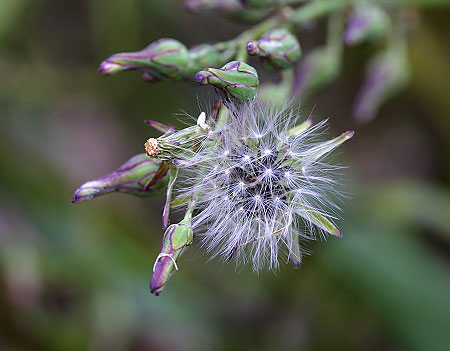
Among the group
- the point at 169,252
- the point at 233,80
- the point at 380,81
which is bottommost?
the point at 380,81

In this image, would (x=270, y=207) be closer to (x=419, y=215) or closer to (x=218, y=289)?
(x=419, y=215)

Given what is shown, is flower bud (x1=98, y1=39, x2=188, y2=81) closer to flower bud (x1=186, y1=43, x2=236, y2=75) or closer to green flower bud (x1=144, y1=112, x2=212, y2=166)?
flower bud (x1=186, y1=43, x2=236, y2=75)

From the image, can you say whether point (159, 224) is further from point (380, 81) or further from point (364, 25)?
point (364, 25)

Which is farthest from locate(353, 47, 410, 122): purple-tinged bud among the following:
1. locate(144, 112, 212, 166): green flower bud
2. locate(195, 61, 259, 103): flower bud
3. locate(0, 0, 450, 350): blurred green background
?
locate(144, 112, 212, 166): green flower bud

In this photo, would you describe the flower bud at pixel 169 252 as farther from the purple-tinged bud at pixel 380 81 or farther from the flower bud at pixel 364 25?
the purple-tinged bud at pixel 380 81

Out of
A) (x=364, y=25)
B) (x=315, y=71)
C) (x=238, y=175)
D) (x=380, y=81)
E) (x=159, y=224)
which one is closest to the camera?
(x=238, y=175)

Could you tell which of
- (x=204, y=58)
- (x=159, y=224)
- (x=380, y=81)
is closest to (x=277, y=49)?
(x=204, y=58)

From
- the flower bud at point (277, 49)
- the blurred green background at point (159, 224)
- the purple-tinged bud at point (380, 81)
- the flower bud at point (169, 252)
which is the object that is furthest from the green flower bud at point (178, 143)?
the blurred green background at point (159, 224)

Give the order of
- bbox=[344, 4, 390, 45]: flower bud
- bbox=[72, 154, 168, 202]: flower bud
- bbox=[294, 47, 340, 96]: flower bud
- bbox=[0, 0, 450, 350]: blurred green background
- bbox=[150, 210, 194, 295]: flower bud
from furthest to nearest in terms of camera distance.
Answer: bbox=[0, 0, 450, 350]: blurred green background
bbox=[294, 47, 340, 96]: flower bud
bbox=[344, 4, 390, 45]: flower bud
bbox=[72, 154, 168, 202]: flower bud
bbox=[150, 210, 194, 295]: flower bud
